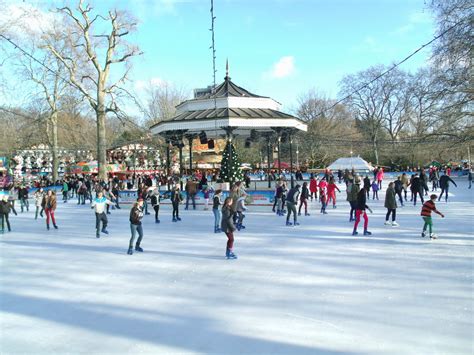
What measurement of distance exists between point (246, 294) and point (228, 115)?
38.3 feet

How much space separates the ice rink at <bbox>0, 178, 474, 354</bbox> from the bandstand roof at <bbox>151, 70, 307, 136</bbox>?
7.19 meters

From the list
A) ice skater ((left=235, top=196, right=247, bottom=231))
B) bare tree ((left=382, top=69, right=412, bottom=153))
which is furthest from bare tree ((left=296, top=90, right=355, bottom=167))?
ice skater ((left=235, top=196, right=247, bottom=231))

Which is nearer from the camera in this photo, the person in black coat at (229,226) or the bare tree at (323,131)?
the person in black coat at (229,226)

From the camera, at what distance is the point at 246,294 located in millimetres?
5727

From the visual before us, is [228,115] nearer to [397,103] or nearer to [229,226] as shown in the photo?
[229,226]

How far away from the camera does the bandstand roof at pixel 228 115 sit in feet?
55.1

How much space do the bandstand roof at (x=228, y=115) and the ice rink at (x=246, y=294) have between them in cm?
719

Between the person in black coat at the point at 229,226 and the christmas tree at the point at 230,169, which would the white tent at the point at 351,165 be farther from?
the person in black coat at the point at 229,226

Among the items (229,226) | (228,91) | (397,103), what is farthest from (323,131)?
(229,226)

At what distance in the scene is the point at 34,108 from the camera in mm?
31906

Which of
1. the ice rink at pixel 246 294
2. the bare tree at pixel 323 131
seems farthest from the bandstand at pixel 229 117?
the bare tree at pixel 323 131

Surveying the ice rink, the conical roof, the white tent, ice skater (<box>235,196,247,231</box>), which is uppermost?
the conical roof

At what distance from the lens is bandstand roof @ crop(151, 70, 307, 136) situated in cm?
1680

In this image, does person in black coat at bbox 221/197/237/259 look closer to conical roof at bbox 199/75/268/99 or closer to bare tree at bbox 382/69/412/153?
conical roof at bbox 199/75/268/99
